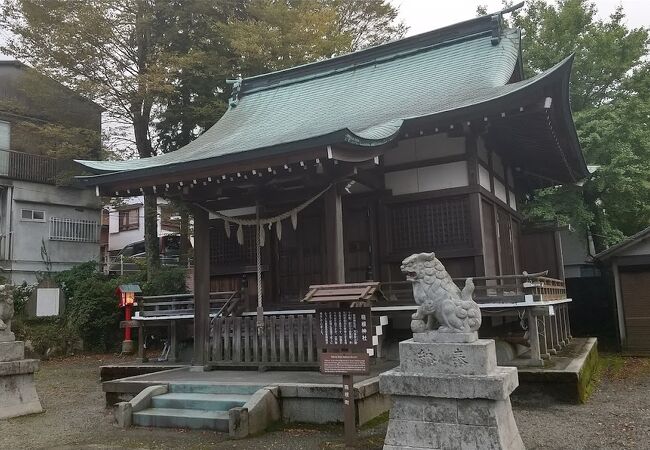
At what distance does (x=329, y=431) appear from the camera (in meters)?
6.59

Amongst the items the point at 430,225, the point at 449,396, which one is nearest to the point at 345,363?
the point at 449,396

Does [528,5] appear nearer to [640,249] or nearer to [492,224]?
[640,249]

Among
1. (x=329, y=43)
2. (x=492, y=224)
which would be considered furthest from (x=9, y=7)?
(x=492, y=224)

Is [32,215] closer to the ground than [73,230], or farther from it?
farther from it

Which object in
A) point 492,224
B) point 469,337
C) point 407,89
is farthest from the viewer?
point 407,89

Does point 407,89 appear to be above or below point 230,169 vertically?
above

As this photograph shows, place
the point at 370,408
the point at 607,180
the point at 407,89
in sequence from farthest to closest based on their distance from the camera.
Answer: the point at 607,180, the point at 407,89, the point at 370,408

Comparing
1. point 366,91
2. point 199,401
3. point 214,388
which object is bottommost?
point 199,401

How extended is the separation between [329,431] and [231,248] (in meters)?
6.23

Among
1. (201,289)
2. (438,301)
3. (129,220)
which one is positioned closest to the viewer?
(438,301)

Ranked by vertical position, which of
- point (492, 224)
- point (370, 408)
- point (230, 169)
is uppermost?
point (230, 169)

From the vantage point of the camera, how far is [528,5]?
784 inches

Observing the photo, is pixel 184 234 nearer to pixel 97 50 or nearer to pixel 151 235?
pixel 151 235

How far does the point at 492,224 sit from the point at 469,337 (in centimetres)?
649
